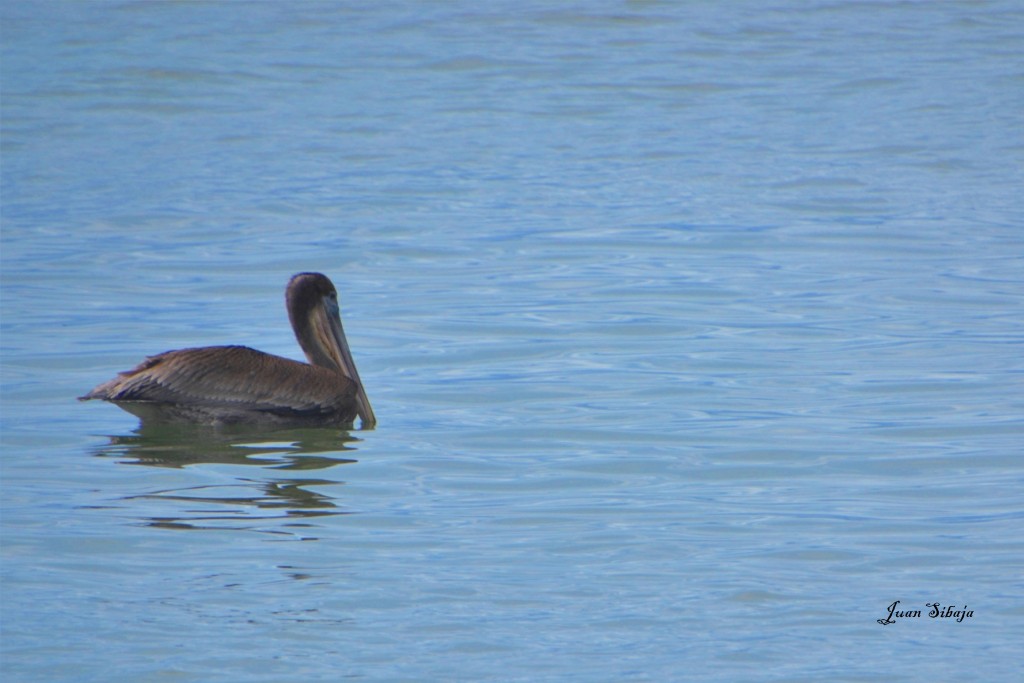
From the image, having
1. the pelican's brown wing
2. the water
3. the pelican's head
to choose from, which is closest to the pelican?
the pelican's brown wing

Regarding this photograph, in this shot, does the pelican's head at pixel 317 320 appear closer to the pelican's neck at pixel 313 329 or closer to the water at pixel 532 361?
the pelican's neck at pixel 313 329

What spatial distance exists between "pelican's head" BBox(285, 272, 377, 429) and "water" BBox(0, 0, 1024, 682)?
361 mm

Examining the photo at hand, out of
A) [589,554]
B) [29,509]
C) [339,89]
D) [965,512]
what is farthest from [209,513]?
[339,89]

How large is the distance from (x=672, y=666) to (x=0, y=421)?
14.4 ft

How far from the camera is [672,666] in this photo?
4.50 meters

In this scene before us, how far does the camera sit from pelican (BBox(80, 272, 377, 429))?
761cm

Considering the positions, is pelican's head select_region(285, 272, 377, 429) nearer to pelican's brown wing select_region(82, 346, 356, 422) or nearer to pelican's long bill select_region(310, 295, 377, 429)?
pelican's long bill select_region(310, 295, 377, 429)

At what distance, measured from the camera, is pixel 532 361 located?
911 centimetres

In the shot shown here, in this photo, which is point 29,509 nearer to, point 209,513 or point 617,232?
point 209,513

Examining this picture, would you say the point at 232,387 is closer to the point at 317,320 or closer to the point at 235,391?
the point at 235,391

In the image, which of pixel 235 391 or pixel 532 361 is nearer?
pixel 235 391

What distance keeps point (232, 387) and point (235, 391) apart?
0.03 meters

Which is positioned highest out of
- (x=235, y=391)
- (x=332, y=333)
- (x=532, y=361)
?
(x=332, y=333)

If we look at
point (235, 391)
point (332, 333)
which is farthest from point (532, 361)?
point (235, 391)
